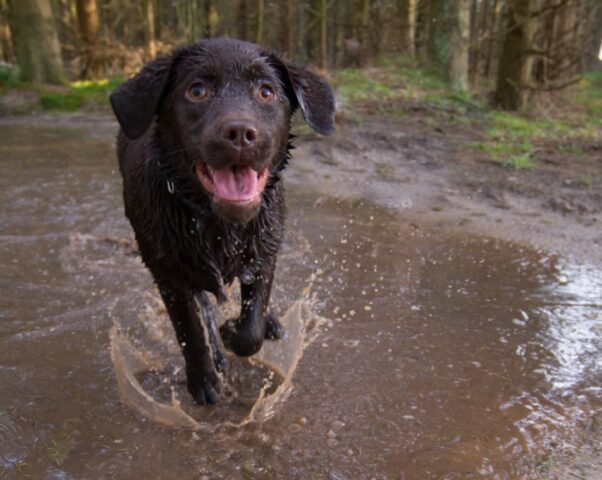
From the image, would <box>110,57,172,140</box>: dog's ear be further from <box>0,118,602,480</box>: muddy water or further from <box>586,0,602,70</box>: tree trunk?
<box>586,0,602,70</box>: tree trunk

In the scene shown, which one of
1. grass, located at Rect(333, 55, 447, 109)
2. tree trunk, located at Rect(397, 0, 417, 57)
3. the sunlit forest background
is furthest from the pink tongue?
tree trunk, located at Rect(397, 0, 417, 57)

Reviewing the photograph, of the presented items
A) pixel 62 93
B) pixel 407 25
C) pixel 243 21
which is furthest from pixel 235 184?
pixel 407 25

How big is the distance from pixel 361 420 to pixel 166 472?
1.00 m

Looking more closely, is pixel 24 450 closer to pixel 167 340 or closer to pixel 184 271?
pixel 184 271

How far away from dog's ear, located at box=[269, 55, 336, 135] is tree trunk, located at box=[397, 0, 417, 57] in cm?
1888

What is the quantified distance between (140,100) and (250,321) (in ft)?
4.22

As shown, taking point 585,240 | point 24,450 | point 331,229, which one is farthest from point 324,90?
point 585,240

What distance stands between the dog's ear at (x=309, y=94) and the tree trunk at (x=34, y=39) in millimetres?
14030

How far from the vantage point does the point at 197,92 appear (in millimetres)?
3096

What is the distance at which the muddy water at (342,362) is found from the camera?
296 centimetres

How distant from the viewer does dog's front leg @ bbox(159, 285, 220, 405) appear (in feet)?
11.3

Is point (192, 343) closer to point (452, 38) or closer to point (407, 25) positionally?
point (452, 38)

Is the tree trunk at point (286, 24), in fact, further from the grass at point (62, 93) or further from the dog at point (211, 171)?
the dog at point (211, 171)

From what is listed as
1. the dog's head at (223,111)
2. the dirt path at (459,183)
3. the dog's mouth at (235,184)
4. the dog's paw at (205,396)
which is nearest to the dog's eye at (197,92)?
the dog's head at (223,111)
